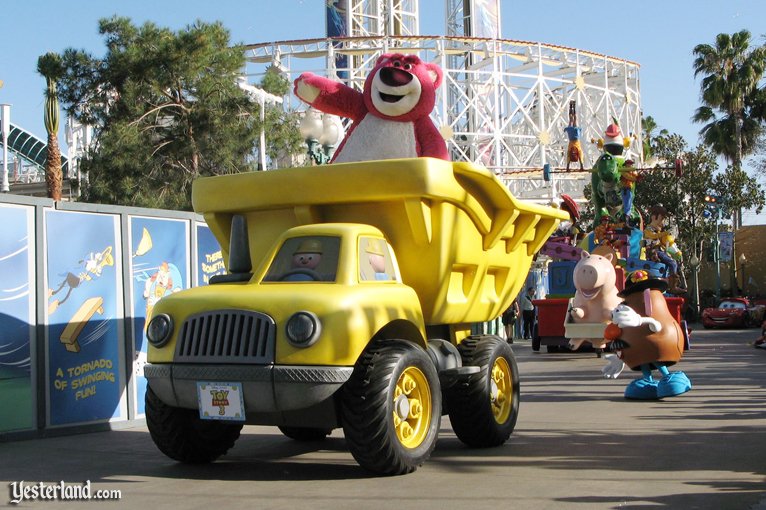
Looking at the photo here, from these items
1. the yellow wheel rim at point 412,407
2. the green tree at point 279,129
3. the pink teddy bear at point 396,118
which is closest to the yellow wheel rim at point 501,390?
the yellow wheel rim at point 412,407

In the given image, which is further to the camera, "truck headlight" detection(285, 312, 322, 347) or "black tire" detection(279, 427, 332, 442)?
"black tire" detection(279, 427, 332, 442)

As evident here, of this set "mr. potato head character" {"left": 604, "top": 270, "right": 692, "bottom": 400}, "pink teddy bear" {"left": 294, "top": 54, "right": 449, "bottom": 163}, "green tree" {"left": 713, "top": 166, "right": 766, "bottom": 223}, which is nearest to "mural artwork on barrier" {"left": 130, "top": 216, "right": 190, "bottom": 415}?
"pink teddy bear" {"left": 294, "top": 54, "right": 449, "bottom": 163}

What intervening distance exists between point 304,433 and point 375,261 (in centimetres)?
225

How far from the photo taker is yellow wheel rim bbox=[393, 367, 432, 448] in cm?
706

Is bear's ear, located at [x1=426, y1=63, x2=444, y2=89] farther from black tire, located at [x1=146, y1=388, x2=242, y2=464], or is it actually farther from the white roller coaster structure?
the white roller coaster structure

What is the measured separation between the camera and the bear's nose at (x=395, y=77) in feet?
32.2

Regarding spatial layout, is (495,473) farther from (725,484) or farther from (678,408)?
(678,408)

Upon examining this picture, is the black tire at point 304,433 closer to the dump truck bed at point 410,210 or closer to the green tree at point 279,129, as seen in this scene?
the dump truck bed at point 410,210

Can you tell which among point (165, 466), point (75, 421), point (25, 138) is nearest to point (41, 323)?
point (75, 421)

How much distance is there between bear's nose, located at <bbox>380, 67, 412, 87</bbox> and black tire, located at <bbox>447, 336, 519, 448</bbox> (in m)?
2.79

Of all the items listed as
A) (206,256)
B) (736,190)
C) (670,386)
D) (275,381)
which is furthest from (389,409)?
(736,190)

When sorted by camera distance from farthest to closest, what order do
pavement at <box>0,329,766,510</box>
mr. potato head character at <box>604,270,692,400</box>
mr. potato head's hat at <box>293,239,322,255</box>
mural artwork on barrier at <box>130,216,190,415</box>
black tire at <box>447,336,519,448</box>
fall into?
mr. potato head character at <box>604,270,692,400</box> → mural artwork on barrier at <box>130,216,190,415</box> → black tire at <box>447,336,519,448</box> → mr. potato head's hat at <box>293,239,322,255</box> → pavement at <box>0,329,766,510</box>

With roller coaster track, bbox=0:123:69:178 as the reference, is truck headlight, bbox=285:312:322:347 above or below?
below

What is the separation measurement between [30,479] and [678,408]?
734cm
